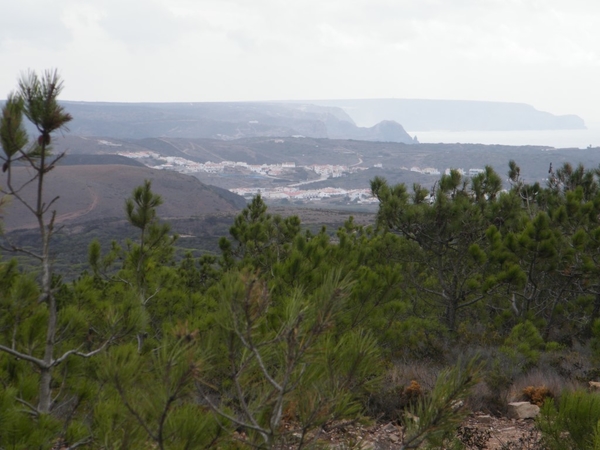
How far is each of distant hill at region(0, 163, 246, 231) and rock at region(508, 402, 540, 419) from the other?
53.8m

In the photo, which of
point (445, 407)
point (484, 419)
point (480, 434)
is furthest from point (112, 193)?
point (445, 407)

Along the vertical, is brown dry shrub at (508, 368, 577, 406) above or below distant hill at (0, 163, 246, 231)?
above

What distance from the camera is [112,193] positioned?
65.7 meters

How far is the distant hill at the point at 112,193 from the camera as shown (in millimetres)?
59406

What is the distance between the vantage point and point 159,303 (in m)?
5.57

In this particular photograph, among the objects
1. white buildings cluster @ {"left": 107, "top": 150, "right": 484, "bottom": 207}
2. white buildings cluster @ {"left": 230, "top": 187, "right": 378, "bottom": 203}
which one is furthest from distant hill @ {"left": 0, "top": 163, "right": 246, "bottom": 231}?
white buildings cluster @ {"left": 107, "top": 150, "right": 484, "bottom": 207}

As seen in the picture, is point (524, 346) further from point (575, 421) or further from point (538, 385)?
point (575, 421)

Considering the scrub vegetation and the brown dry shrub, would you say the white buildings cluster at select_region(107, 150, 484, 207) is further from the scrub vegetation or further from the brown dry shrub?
the brown dry shrub

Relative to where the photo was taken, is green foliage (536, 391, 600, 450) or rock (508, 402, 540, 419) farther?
rock (508, 402, 540, 419)

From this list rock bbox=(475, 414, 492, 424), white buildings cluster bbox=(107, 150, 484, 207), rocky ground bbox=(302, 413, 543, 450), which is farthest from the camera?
white buildings cluster bbox=(107, 150, 484, 207)

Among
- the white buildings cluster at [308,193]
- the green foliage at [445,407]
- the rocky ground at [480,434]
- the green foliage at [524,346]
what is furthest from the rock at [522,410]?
the white buildings cluster at [308,193]

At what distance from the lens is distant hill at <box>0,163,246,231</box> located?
5941cm

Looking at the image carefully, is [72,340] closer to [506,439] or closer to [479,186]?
[506,439]

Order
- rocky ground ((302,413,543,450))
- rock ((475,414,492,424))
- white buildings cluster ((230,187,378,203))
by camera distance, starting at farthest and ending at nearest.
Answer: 1. white buildings cluster ((230,187,378,203))
2. rock ((475,414,492,424))
3. rocky ground ((302,413,543,450))
